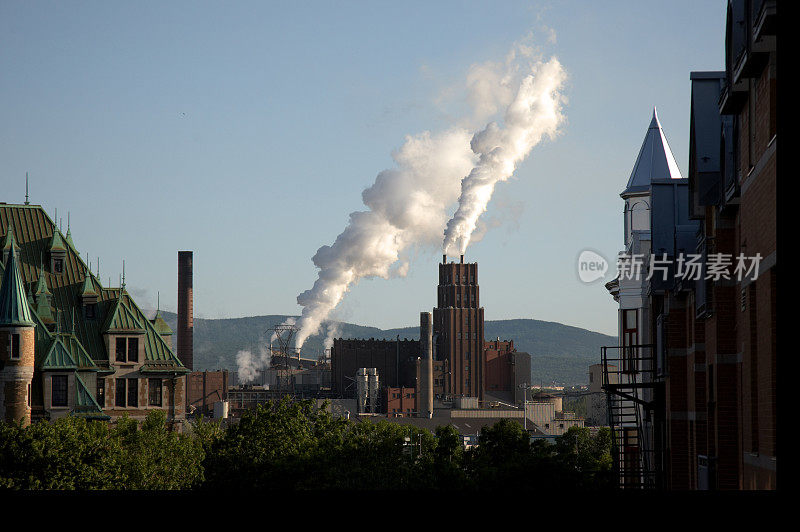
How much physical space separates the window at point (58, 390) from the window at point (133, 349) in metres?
9.70

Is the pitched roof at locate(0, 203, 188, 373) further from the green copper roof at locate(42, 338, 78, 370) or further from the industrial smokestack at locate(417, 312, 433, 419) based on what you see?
the industrial smokestack at locate(417, 312, 433, 419)

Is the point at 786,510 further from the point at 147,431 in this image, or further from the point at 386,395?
the point at 386,395

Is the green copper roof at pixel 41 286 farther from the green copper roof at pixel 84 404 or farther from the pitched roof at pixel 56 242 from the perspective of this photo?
the green copper roof at pixel 84 404

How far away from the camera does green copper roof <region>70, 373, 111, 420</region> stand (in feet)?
206

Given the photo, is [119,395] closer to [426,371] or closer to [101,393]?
[101,393]

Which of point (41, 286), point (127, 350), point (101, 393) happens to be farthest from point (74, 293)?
point (101, 393)

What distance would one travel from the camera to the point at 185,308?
122m

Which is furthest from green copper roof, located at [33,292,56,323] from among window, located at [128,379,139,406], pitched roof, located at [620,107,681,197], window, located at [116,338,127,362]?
pitched roof, located at [620,107,681,197]

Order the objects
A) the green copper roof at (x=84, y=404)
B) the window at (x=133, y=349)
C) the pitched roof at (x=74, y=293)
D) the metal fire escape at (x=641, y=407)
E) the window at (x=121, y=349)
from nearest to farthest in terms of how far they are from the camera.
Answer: the metal fire escape at (x=641, y=407) → the green copper roof at (x=84, y=404) → the pitched roof at (x=74, y=293) → the window at (x=121, y=349) → the window at (x=133, y=349)

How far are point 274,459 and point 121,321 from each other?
72.8 ft

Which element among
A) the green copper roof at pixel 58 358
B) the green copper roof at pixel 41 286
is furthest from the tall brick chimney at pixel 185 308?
the green copper roof at pixel 58 358

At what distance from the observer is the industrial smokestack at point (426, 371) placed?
163837 millimetres

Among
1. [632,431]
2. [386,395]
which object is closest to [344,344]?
[386,395]

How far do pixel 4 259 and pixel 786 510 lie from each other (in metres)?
65.5
